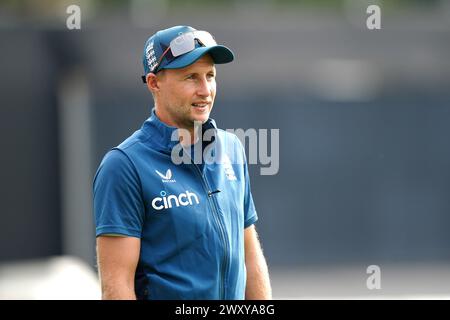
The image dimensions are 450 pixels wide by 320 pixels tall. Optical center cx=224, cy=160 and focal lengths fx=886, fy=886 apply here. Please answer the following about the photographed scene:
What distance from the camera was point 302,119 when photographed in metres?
12.1

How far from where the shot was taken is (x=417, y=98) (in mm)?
12617

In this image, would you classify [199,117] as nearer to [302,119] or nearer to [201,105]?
[201,105]

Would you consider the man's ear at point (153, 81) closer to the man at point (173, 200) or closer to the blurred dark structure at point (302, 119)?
the man at point (173, 200)

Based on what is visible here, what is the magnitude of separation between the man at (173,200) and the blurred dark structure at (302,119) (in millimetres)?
7987

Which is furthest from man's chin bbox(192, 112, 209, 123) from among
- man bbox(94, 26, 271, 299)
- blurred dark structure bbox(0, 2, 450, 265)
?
blurred dark structure bbox(0, 2, 450, 265)

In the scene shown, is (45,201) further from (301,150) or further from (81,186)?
(301,150)

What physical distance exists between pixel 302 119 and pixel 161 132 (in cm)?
885

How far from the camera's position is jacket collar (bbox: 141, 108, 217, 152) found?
3311mm

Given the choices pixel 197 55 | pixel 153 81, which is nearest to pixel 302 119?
pixel 153 81

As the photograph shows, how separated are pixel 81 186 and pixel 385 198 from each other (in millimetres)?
4145

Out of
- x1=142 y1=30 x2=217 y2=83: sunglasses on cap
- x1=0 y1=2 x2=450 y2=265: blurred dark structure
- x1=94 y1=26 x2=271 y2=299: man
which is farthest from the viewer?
x1=0 y1=2 x2=450 y2=265: blurred dark structure

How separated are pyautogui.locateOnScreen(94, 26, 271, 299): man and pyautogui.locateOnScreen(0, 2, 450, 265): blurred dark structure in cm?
799

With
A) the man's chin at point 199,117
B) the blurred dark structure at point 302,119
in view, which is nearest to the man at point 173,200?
the man's chin at point 199,117

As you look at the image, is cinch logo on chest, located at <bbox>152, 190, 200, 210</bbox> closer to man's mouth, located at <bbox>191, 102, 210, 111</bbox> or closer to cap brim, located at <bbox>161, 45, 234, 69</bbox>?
man's mouth, located at <bbox>191, 102, 210, 111</bbox>
